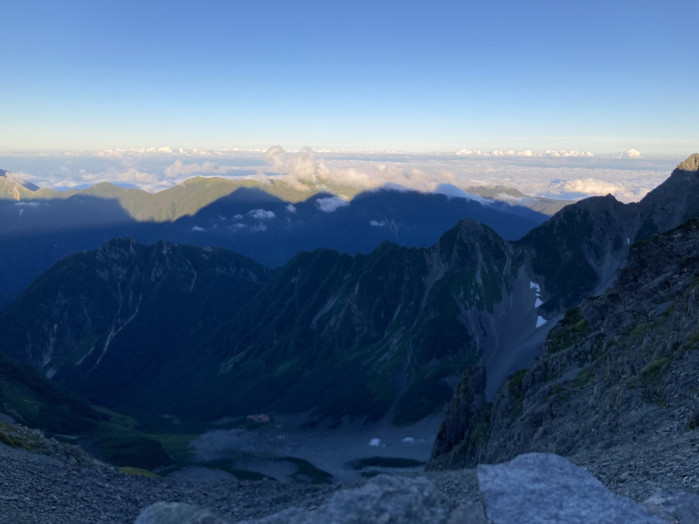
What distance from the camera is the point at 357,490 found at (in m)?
19.5

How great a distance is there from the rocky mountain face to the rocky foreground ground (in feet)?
42.4

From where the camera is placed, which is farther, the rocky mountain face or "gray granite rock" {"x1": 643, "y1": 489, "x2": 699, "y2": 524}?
the rocky mountain face

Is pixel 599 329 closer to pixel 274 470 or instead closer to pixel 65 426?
pixel 274 470

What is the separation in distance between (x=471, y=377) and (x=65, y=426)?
6820 inches

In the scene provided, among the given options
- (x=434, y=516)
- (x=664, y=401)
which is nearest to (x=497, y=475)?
(x=434, y=516)

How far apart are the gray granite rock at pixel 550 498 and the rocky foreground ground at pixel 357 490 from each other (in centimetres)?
7

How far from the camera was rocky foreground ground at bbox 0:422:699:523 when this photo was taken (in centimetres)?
1841

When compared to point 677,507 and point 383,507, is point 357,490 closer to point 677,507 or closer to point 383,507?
point 383,507

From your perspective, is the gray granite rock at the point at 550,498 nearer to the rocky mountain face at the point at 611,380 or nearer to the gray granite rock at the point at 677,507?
the gray granite rock at the point at 677,507

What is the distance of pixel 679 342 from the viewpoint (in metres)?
61.8

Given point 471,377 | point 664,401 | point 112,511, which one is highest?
point 664,401

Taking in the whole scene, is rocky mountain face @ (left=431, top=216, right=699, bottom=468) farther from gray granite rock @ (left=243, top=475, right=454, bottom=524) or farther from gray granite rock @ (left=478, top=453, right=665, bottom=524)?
gray granite rock @ (left=243, top=475, right=454, bottom=524)

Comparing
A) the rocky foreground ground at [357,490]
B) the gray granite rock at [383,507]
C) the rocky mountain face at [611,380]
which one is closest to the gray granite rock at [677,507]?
the rocky foreground ground at [357,490]

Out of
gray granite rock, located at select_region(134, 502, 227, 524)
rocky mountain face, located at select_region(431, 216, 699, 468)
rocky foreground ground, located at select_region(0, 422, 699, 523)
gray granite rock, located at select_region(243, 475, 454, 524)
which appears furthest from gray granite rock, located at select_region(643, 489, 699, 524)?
rocky mountain face, located at select_region(431, 216, 699, 468)
